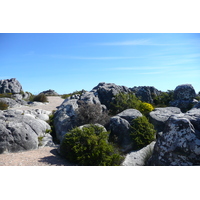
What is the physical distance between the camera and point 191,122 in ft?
20.6

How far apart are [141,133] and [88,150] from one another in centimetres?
360

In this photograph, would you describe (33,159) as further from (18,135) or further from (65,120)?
(65,120)

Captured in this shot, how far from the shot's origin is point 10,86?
44062 mm

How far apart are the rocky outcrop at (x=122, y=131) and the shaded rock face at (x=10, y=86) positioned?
39.7m

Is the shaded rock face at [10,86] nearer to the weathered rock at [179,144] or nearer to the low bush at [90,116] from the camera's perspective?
the low bush at [90,116]

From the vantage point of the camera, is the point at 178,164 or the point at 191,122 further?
the point at 191,122

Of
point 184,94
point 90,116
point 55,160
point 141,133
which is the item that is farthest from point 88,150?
point 184,94

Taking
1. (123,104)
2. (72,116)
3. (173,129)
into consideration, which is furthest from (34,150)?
(123,104)

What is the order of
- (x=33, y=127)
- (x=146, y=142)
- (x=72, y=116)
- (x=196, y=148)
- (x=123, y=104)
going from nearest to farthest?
(x=196, y=148) < (x=146, y=142) < (x=33, y=127) < (x=72, y=116) < (x=123, y=104)

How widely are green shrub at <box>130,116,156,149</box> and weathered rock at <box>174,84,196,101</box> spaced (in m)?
14.2

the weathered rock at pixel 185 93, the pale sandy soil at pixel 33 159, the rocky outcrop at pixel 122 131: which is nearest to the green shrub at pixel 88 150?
the pale sandy soil at pixel 33 159

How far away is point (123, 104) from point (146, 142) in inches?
263

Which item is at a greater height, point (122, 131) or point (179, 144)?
point (179, 144)

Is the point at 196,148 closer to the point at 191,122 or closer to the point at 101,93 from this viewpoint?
the point at 191,122
